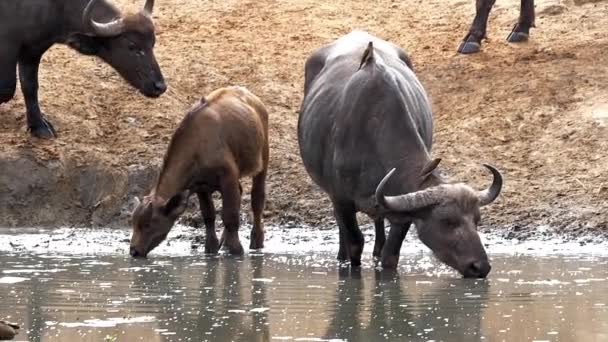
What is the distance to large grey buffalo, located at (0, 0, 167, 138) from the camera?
56.7 feet

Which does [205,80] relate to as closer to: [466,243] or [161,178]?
[161,178]

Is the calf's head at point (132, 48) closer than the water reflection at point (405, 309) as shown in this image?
No

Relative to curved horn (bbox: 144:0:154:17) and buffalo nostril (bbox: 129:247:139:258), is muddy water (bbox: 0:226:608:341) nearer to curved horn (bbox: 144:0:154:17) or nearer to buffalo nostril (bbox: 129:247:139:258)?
buffalo nostril (bbox: 129:247:139:258)

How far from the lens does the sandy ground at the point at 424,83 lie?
17250 mm

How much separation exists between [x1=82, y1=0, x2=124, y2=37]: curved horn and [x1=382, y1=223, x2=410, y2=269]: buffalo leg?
5007 millimetres

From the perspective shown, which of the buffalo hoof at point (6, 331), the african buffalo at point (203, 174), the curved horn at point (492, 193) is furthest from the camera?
the african buffalo at point (203, 174)

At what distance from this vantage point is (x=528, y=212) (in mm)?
16562

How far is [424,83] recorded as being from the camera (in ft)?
63.7

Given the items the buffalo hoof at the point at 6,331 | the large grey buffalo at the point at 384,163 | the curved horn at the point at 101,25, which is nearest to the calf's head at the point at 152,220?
the large grey buffalo at the point at 384,163

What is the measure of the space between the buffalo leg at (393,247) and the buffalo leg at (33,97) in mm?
5647

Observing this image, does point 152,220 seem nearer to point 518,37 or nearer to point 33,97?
point 33,97

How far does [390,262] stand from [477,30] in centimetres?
685

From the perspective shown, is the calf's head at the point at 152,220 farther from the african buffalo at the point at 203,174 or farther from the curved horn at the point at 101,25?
the curved horn at the point at 101,25

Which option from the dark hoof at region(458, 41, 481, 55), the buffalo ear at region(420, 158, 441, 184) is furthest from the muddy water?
the dark hoof at region(458, 41, 481, 55)
